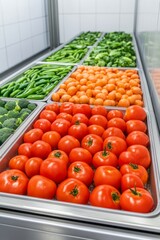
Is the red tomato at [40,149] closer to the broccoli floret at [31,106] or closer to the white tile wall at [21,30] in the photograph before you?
the broccoli floret at [31,106]

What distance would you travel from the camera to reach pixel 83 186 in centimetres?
98

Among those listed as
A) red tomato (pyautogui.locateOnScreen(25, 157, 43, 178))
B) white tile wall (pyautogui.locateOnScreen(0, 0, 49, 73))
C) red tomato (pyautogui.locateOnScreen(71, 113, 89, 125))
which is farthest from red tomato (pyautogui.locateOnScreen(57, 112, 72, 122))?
white tile wall (pyautogui.locateOnScreen(0, 0, 49, 73))

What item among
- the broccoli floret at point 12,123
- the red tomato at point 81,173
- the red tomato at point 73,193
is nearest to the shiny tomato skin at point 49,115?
the broccoli floret at point 12,123

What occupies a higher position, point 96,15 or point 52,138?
point 96,15

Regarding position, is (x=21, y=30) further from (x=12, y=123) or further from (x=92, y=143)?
(x=92, y=143)

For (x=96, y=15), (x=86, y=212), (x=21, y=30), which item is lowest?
(x=86, y=212)

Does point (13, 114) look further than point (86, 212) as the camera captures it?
Yes

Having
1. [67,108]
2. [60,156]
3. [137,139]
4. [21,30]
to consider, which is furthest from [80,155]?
[21,30]

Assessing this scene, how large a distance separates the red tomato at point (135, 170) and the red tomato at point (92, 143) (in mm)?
190

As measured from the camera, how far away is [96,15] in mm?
5828

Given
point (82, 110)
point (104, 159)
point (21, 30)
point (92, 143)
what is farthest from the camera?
point (21, 30)

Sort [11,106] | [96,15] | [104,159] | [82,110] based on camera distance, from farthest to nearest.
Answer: [96,15]
[11,106]
[82,110]
[104,159]

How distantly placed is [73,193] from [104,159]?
0.24m

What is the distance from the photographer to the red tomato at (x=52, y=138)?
1.30 meters
